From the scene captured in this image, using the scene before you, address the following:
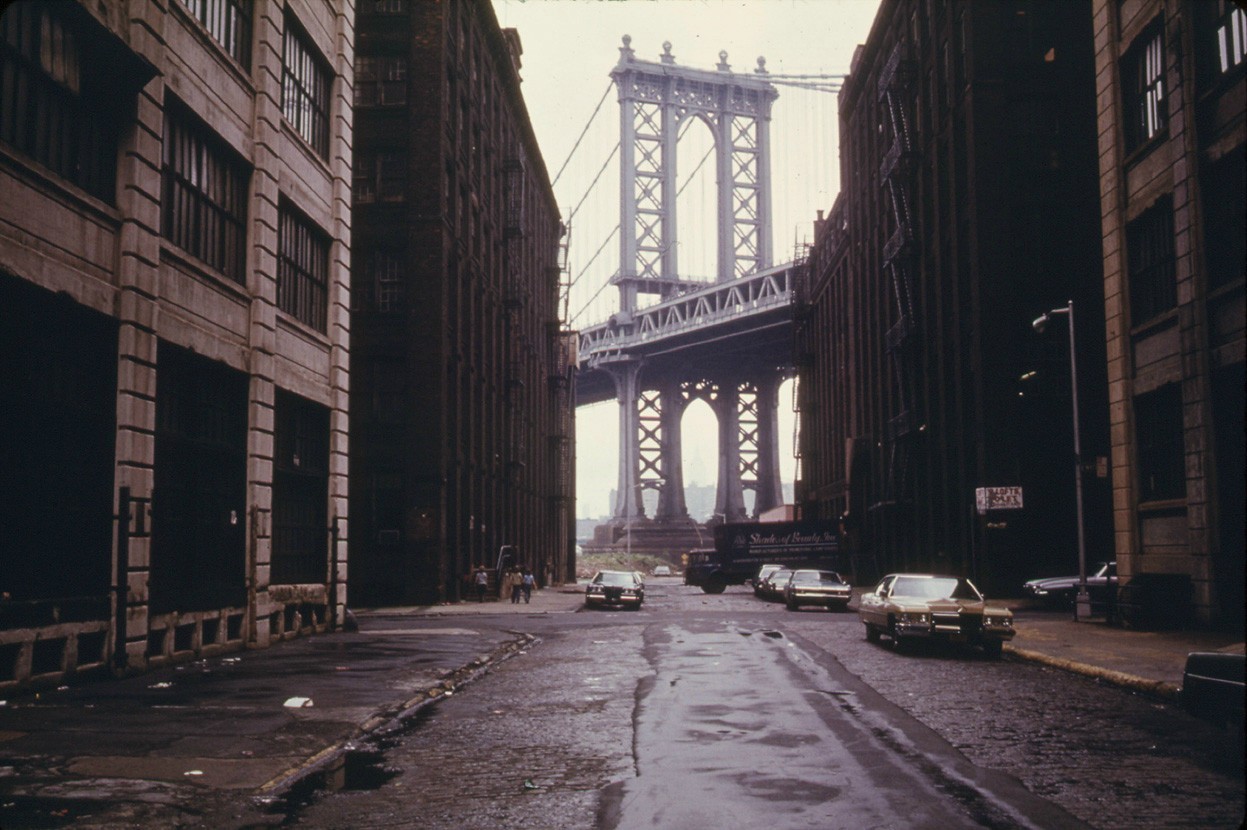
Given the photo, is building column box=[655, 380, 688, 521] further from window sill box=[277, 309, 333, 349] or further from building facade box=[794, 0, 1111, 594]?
window sill box=[277, 309, 333, 349]

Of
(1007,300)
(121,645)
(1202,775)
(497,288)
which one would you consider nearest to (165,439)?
(121,645)

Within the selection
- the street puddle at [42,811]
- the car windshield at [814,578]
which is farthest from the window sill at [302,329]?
the car windshield at [814,578]

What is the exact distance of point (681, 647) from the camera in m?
23.6

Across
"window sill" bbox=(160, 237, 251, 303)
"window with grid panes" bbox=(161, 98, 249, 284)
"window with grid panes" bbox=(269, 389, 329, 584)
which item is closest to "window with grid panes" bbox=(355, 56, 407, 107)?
"window with grid panes" bbox=(269, 389, 329, 584)

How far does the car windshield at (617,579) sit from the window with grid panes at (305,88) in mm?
20301

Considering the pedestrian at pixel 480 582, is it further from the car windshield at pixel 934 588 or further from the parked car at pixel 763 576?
the car windshield at pixel 934 588

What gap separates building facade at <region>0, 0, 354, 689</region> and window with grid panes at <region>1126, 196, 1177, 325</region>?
17840 millimetres

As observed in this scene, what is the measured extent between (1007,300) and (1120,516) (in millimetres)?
16132

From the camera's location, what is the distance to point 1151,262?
2538 centimetres

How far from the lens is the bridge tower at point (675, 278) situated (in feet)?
441

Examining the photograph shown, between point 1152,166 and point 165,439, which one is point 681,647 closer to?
point 165,439

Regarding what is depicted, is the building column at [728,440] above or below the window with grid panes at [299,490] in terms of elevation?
above

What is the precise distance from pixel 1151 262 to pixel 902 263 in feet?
96.7

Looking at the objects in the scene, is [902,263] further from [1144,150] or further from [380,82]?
[1144,150]
